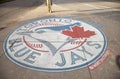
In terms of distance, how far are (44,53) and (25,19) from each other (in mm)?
1662

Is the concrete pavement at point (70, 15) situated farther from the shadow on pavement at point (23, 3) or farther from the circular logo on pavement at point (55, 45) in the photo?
the circular logo on pavement at point (55, 45)

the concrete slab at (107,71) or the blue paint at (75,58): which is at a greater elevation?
the blue paint at (75,58)

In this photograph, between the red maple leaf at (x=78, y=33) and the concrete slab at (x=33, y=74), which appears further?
the red maple leaf at (x=78, y=33)

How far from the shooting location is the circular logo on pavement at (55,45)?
167 inches

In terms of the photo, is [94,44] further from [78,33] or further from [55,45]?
[55,45]

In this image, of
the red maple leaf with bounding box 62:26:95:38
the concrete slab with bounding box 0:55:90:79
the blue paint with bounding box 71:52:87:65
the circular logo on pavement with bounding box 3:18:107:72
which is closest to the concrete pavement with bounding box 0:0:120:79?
the concrete slab with bounding box 0:55:90:79

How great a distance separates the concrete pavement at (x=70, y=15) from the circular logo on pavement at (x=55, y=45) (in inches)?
→ 6.0

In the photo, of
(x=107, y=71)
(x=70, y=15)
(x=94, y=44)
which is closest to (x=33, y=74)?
(x=107, y=71)

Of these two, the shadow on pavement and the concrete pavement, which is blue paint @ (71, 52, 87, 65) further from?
the shadow on pavement

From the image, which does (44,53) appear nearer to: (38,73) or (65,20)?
(38,73)

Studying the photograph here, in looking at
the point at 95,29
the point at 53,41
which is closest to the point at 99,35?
the point at 95,29

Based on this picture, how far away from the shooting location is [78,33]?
5059mm

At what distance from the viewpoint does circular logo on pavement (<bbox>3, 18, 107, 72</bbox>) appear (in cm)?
423

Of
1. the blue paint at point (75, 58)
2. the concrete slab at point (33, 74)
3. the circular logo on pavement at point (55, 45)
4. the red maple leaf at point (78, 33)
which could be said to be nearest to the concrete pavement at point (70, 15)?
the concrete slab at point (33, 74)
